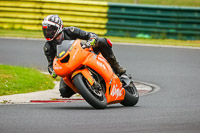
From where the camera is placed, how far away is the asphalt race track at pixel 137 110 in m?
6.05

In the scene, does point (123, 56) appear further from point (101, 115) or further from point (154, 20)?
point (101, 115)

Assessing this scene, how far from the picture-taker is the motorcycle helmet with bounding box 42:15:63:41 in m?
8.12

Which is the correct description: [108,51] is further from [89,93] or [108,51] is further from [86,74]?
[89,93]

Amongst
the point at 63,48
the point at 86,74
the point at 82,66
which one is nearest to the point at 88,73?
the point at 86,74

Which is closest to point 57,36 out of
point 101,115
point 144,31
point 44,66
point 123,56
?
point 101,115

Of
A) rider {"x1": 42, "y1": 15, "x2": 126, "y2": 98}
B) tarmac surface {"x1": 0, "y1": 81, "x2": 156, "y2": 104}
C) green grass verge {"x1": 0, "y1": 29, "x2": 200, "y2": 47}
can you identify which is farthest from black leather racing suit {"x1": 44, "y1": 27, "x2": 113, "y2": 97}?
green grass verge {"x1": 0, "y1": 29, "x2": 200, "y2": 47}

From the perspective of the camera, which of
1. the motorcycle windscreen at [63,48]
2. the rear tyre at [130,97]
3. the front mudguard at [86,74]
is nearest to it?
the front mudguard at [86,74]

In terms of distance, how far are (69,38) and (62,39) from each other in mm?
165

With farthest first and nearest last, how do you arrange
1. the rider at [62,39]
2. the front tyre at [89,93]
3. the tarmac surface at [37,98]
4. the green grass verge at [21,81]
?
the green grass verge at [21,81], the tarmac surface at [37,98], the rider at [62,39], the front tyre at [89,93]

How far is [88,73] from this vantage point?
7582mm

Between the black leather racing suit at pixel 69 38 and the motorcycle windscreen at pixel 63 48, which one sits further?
the black leather racing suit at pixel 69 38

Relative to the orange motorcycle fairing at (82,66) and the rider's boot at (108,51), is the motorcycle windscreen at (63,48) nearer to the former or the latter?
the orange motorcycle fairing at (82,66)

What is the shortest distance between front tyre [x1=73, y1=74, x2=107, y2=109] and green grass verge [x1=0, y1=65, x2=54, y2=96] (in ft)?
9.02

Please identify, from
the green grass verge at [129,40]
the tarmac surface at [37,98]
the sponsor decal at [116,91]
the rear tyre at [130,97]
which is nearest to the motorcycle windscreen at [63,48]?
the sponsor decal at [116,91]
